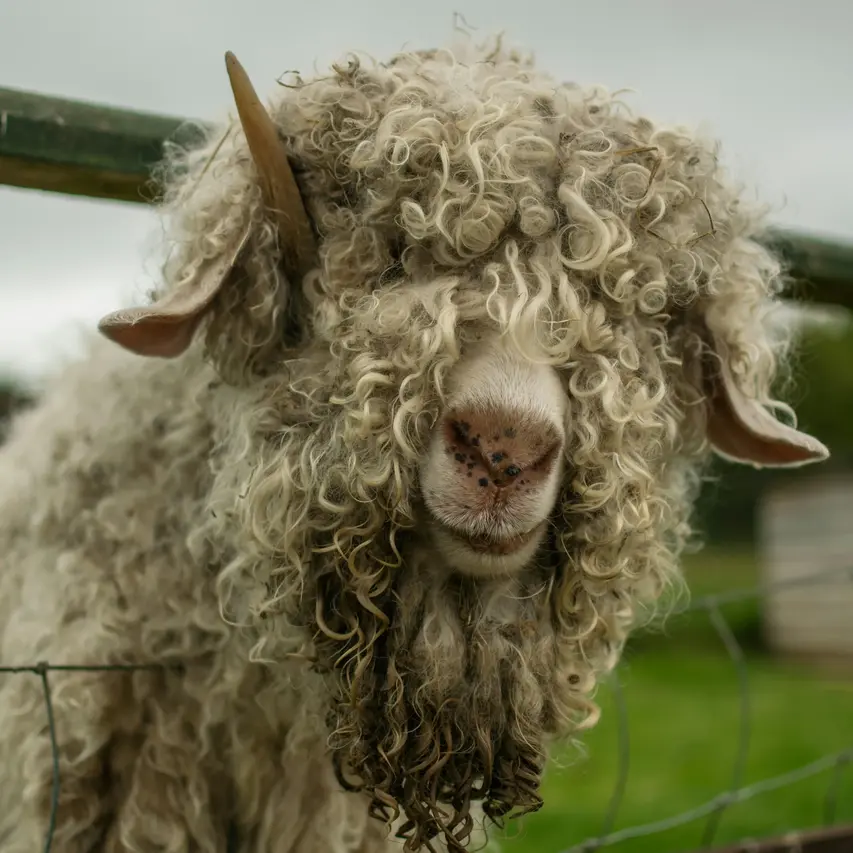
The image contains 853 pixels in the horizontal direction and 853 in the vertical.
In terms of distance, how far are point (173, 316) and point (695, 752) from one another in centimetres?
741

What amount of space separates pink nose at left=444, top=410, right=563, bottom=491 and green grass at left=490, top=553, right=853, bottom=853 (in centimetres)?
64

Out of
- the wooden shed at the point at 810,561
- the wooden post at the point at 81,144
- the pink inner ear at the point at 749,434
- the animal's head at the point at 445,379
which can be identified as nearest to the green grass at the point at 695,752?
the animal's head at the point at 445,379

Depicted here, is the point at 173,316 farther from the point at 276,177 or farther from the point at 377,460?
the point at 377,460

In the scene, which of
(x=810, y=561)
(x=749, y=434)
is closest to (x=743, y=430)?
(x=749, y=434)

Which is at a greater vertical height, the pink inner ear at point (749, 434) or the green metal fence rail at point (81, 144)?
the green metal fence rail at point (81, 144)

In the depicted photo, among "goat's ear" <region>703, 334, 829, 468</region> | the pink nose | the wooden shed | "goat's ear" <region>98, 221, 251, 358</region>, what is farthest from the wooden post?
the wooden shed

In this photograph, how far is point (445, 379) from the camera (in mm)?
1465

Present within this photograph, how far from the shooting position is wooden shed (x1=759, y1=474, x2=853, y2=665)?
13.1 meters

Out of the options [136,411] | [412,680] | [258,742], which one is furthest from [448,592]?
[136,411]

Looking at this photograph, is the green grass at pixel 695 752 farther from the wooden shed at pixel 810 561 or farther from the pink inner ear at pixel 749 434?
the pink inner ear at pixel 749 434

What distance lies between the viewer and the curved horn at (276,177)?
62.3 inches

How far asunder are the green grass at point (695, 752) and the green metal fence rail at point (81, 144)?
1.27 m

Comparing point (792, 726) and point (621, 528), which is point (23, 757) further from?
point (792, 726)

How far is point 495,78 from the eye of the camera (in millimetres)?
1700
